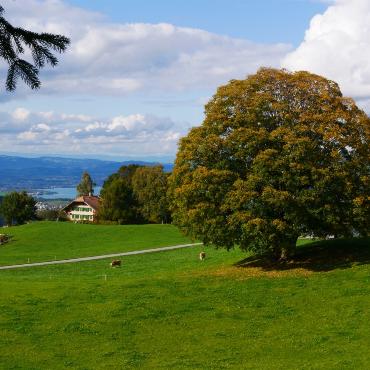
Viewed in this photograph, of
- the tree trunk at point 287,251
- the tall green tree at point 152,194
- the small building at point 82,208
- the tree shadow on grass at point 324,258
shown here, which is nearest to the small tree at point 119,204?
the tall green tree at point 152,194

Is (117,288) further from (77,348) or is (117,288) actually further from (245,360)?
(245,360)

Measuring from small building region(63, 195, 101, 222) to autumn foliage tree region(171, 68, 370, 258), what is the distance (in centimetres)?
11147

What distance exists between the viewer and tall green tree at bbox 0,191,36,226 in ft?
427

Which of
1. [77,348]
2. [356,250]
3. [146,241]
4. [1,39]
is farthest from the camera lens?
[146,241]

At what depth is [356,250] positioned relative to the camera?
128 ft

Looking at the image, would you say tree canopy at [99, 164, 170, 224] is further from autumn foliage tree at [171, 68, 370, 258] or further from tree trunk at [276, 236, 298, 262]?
autumn foliage tree at [171, 68, 370, 258]

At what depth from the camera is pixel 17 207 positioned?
131m

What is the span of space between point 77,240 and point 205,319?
5954 centimetres

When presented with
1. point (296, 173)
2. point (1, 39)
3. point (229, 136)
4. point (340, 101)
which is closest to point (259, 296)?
point (296, 173)

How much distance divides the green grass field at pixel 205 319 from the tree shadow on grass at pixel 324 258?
0.34 ft

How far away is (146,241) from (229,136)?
43766 mm

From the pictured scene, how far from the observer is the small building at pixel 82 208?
147750 millimetres

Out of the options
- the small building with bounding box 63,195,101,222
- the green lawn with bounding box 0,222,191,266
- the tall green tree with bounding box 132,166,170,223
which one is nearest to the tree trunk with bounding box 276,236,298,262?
the green lawn with bounding box 0,222,191,266

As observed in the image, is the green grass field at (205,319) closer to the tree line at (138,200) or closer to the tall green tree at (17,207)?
the tree line at (138,200)
